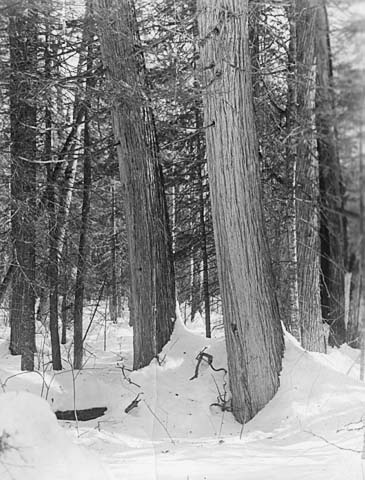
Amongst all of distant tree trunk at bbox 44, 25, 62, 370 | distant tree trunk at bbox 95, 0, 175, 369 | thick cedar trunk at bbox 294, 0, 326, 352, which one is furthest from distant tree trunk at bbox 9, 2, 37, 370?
thick cedar trunk at bbox 294, 0, 326, 352

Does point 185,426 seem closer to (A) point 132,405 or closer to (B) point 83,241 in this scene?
(A) point 132,405

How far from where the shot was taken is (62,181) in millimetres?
9797

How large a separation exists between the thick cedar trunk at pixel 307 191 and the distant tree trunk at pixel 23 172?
4.21 m

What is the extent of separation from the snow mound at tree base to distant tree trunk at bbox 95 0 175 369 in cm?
364

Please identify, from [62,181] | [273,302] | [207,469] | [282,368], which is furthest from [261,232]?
[62,181]

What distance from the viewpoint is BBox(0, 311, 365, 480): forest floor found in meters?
3.08

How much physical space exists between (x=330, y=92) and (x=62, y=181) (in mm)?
8635

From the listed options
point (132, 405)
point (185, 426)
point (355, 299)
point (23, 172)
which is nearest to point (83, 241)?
point (23, 172)

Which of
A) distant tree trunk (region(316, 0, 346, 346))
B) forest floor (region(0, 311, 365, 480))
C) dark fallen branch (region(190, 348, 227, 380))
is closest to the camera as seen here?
distant tree trunk (region(316, 0, 346, 346))

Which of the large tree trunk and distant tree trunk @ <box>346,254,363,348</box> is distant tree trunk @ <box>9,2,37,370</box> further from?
distant tree trunk @ <box>346,254,363,348</box>

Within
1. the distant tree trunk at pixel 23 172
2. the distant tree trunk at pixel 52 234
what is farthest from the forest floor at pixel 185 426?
the distant tree trunk at pixel 52 234

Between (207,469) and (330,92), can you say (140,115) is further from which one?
(330,92)

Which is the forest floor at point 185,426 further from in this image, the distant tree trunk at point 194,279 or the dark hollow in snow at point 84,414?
the distant tree trunk at point 194,279

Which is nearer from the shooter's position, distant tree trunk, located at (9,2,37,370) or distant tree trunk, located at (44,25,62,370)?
distant tree trunk, located at (9,2,37,370)
